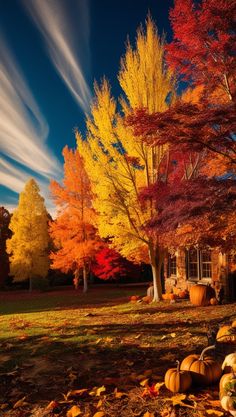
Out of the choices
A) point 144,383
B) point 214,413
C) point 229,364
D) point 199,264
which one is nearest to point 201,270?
point 199,264

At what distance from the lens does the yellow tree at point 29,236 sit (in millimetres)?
26203

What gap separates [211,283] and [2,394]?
421 inches

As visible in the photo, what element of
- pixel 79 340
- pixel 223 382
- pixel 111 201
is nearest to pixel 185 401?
pixel 223 382

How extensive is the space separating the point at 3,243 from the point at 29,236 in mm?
5997

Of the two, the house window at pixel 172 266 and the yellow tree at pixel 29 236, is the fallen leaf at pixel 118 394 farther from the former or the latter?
the yellow tree at pixel 29 236

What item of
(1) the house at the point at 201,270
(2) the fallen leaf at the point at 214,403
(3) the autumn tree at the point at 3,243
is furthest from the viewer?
(3) the autumn tree at the point at 3,243

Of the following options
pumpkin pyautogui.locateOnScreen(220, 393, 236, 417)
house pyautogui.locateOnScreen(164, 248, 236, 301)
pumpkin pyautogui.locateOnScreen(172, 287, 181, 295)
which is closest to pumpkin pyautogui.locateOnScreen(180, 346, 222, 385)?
pumpkin pyautogui.locateOnScreen(220, 393, 236, 417)

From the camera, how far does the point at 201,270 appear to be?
14453 millimetres

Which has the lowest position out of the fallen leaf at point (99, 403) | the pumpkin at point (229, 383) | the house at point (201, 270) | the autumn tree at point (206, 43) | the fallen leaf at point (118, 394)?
the fallen leaf at point (99, 403)

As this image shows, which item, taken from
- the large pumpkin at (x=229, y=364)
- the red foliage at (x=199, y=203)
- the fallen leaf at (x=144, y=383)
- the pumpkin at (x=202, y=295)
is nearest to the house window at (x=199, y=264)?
the pumpkin at (x=202, y=295)

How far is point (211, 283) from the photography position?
1354 cm

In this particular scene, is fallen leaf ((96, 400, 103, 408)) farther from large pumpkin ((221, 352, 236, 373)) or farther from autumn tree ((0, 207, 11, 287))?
autumn tree ((0, 207, 11, 287))

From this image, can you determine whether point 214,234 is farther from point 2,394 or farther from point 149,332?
point 2,394

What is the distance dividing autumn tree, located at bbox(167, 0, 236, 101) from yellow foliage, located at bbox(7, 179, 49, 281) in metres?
20.0
